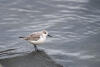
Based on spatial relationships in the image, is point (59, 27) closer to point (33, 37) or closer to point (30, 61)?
point (33, 37)

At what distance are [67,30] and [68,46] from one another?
5.45ft

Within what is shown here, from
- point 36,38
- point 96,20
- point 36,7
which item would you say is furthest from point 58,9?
point 36,38

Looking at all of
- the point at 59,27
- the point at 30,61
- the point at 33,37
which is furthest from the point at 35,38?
the point at 59,27

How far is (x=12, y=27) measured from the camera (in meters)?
15.6

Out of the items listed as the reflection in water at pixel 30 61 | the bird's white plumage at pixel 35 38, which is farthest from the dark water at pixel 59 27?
the bird's white plumage at pixel 35 38

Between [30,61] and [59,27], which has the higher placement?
[59,27]

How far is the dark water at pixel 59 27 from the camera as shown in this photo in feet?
43.4

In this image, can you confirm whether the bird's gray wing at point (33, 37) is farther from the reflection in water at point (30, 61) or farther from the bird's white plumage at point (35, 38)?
the reflection in water at point (30, 61)

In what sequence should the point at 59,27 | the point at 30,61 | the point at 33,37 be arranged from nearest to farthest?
the point at 30,61 → the point at 33,37 → the point at 59,27

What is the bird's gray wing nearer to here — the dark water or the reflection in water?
the reflection in water

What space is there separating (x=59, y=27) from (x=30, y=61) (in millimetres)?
4563

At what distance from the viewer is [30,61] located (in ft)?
38.1

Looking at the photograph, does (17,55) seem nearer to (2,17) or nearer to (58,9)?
(2,17)

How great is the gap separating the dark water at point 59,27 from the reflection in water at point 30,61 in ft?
1.91
